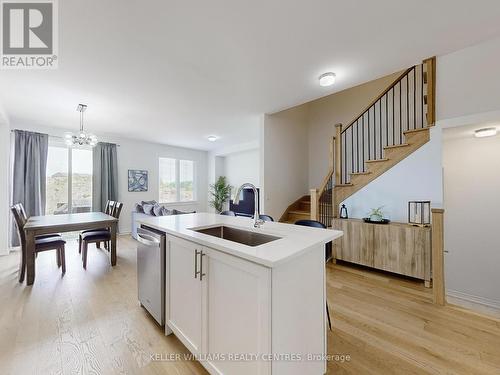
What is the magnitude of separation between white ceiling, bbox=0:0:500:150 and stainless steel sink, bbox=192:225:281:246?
1831mm

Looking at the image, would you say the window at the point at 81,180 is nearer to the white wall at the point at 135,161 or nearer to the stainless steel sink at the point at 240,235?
the white wall at the point at 135,161

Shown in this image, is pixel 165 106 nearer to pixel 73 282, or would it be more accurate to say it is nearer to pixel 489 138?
pixel 73 282

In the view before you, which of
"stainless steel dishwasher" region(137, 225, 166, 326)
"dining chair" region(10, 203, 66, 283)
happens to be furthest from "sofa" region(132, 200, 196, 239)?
"stainless steel dishwasher" region(137, 225, 166, 326)

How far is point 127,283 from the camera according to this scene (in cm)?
281

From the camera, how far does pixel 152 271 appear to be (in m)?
1.94

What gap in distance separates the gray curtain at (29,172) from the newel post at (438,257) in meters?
6.88

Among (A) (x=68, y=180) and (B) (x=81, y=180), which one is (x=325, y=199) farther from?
(A) (x=68, y=180)

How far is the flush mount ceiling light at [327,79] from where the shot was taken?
2.67m

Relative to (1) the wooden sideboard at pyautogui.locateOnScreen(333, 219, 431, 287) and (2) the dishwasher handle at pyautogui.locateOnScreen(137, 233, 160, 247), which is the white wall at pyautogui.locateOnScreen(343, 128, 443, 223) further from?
(2) the dishwasher handle at pyautogui.locateOnScreen(137, 233, 160, 247)

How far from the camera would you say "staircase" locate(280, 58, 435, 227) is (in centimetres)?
287

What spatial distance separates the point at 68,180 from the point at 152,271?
4.72 m

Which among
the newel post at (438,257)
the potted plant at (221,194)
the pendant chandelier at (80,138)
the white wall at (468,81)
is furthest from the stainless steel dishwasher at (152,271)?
the potted plant at (221,194)

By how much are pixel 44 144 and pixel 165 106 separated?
126 inches

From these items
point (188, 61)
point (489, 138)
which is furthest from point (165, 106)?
point (489, 138)
